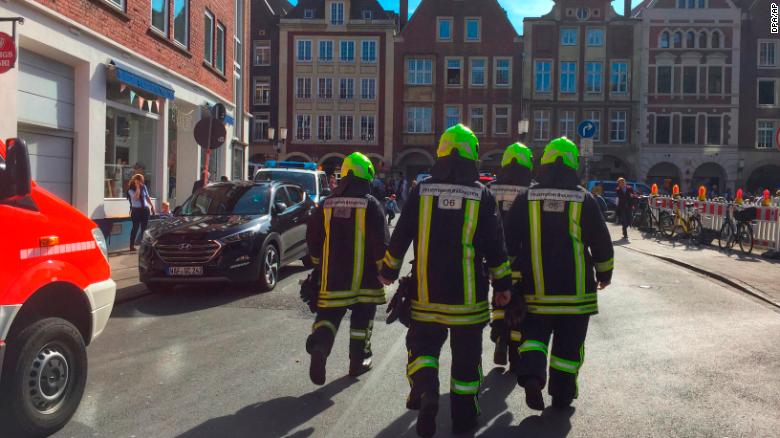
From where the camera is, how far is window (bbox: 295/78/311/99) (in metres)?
46.0

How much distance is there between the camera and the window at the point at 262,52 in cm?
4725

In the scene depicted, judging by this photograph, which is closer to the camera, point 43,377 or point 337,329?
point 43,377

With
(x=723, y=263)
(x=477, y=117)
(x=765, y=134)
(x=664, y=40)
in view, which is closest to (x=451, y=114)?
(x=477, y=117)

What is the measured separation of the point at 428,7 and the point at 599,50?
1197cm

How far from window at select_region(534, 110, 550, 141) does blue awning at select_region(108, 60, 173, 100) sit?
106ft

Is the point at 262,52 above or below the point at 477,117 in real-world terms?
above

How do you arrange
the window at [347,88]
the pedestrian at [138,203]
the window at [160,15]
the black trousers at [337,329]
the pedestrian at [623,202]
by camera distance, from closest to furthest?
the black trousers at [337,329], the pedestrian at [138,203], the window at [160,15], the pedestrian at [623,202], the window at [347,88]

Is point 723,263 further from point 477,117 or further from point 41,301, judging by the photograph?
point 477,117

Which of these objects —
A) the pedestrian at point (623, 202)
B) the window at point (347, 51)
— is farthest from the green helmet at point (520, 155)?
the window at point (347, 51)

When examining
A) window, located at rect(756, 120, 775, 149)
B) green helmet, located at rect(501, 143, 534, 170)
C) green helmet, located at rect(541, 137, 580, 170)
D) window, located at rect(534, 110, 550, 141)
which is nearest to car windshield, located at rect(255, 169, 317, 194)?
A: green helmet, located at rect(501, 143, 534, 170)

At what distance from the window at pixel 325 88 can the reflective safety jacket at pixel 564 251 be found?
42432 millimetres

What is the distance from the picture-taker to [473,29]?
45.1 meters

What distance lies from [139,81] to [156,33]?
1787mm

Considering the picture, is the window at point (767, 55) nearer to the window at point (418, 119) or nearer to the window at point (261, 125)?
the window at point (418, 119)
